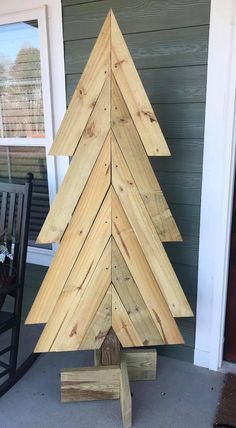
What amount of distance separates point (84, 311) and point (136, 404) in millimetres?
606

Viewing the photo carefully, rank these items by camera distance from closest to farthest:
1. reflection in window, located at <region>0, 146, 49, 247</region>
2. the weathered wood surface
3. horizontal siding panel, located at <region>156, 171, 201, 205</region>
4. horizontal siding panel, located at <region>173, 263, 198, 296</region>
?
the weathered wood surface < horizontal siding panel, located at <region>156, 171, 201, 205</region> < horizontal siding panel, located at <region>173, 263, 198, 296</region> < reflection in window, located at <region>0, 146, 49, 247</region>

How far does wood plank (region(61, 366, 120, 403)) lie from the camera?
5.59ft

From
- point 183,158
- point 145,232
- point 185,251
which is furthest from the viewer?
point 185,251

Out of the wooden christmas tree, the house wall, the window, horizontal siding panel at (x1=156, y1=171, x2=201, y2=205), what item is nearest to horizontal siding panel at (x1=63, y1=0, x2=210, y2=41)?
the house wall

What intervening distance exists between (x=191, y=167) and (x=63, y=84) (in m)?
0.86

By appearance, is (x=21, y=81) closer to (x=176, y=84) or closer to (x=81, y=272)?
(x=176, y=84)

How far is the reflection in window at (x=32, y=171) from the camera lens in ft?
7.34

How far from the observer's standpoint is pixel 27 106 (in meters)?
2.17

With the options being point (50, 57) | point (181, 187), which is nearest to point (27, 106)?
point (50, 57)

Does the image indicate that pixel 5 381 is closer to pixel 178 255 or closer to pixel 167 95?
pixel 178 255

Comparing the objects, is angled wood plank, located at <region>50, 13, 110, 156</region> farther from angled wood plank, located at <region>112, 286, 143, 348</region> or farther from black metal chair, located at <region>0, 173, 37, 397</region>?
angled wood plank, located at <region>112, 286, 143, 348</region>

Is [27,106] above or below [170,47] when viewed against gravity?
below

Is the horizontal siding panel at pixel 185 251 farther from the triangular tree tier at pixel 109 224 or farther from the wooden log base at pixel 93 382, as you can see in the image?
the wooden log base at pixel 93 382

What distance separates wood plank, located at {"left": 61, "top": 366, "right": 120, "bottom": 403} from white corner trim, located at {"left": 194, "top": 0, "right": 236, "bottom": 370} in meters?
0.54
